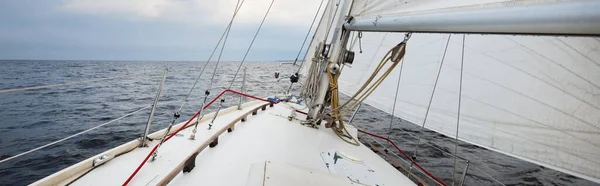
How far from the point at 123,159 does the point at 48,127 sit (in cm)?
687

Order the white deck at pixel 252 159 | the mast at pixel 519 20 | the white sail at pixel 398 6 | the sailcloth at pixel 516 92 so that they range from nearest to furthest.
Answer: the mast at pixel 519 20
the white deck at pixel 252 159
the white sail at pixel 398 6
the sailcloth at pixel 516 92

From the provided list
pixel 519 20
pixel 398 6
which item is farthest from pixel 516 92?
pixel 519 20

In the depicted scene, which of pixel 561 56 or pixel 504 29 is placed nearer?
pixel 504 29

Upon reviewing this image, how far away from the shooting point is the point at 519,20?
985 millimetres

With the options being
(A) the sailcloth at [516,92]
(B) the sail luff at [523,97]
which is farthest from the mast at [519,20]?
(B) the sail luff at [523,97]

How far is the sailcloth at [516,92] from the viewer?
2.43 m

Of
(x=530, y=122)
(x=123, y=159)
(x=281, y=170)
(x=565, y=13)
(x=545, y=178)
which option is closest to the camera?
(x=565, y=13)

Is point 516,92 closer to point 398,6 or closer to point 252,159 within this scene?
point 398,6

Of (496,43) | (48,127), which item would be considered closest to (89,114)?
(48,127)

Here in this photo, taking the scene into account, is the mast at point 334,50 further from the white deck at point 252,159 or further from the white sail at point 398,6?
the white deck at point 252,159

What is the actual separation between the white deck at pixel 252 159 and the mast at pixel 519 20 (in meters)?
1.17

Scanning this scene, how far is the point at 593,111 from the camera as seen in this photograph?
240 cm

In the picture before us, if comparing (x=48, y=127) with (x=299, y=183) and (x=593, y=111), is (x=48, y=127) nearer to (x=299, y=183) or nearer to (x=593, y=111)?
(x=299, y=183)

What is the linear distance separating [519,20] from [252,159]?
74.5 inches
